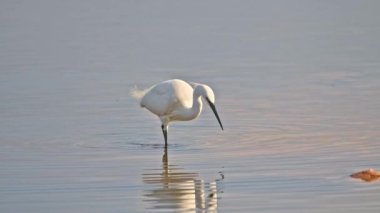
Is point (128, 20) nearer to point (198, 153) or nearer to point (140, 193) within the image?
point (198, 153)

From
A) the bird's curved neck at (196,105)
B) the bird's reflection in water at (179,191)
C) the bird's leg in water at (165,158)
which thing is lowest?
the bird's reflection in water at (179,191)

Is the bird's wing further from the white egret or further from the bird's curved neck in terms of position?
the bird's curved neck

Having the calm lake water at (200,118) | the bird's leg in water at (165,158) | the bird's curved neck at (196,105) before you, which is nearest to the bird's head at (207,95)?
the bird's curved neck at (196,105)

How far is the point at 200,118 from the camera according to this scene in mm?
14680

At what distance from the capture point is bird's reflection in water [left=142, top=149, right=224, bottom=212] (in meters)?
9.53

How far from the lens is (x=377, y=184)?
10.0m

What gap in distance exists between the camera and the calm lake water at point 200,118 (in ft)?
32.9

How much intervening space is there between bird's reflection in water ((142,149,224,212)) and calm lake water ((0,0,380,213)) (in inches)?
0.8

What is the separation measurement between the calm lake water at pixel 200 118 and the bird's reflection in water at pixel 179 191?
2 centimetres

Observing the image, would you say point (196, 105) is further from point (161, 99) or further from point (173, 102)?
point (161, 99)

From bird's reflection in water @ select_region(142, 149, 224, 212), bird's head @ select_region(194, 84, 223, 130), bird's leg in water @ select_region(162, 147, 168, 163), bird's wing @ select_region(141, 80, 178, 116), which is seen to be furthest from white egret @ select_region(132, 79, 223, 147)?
bird's reflection in water @ select_region(142, 149, 224, 212)

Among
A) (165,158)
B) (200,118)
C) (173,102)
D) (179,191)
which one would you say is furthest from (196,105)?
(179,191)

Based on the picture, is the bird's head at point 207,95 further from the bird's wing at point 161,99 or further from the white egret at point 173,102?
the bird's wing at point 161,99

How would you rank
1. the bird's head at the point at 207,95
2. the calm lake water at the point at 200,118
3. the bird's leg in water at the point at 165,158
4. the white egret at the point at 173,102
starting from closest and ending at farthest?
the calm lake water at the point at 200,118, the bird's leg in water at the point at 165,158, the bird's head at the point at 207,95, the white egret at the point at 173,102
